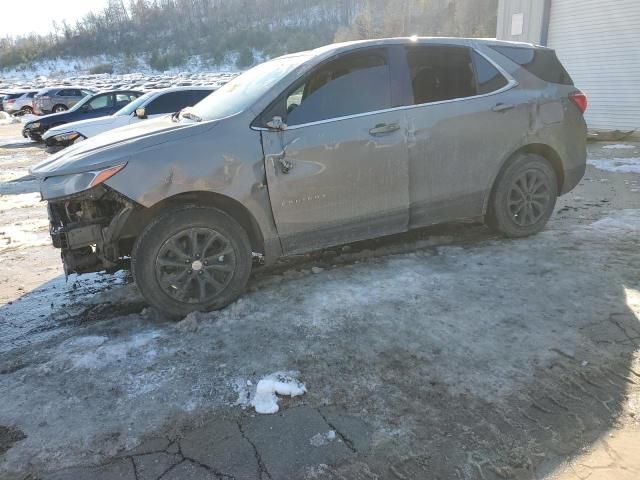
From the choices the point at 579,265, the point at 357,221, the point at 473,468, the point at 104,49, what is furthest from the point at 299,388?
the point at 104,49

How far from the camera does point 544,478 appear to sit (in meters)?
2.18

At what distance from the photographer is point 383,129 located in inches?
158

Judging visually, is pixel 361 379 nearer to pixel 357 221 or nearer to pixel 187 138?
pixel 357 221

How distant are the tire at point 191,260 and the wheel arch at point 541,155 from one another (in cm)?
244

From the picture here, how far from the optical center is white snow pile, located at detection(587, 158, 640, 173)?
819cm

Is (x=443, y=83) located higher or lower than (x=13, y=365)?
higher

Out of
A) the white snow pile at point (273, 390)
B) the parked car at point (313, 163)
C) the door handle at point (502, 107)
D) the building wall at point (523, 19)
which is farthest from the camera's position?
the building wall at point (523, 19)

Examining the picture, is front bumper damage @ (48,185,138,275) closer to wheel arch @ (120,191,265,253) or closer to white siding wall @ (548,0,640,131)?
wheel arch @ (120,191,265,253)

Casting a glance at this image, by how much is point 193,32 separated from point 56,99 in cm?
12352

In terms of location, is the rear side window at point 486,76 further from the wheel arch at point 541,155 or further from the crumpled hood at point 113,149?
the crumpled hood at point 113,149

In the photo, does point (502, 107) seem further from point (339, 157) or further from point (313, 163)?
point (313, 163)

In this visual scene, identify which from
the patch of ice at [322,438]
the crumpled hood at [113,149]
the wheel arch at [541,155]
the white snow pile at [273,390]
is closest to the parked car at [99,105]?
the crumpled hood at [113,149]

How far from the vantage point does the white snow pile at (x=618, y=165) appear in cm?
819

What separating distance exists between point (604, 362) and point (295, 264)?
8.40ft
